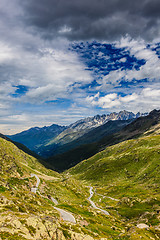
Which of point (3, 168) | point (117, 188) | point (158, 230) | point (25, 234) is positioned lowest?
point (117, 188)

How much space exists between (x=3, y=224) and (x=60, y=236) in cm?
1142

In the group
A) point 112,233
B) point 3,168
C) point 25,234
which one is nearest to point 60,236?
point 25,234

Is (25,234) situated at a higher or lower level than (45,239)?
higher

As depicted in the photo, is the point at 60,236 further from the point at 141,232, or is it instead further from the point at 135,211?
the point at 135,211

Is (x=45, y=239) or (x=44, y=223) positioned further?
(x=44, y=223)

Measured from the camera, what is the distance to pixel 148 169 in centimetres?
19938

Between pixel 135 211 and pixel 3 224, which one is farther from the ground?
pixel 3 224

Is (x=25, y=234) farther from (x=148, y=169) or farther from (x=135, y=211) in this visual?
(x=148, y=169)

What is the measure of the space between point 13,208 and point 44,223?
13.3 m

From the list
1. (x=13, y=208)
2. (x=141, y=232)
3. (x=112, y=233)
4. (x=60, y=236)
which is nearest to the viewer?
(x=60, y=236)

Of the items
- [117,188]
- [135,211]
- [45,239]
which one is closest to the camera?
[45,239]

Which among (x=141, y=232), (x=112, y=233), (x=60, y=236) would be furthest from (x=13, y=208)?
(x=141, y=232)

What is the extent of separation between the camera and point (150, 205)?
331 ft

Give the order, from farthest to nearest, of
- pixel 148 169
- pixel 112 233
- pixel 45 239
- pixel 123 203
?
pixel 148 169 → pixel 123 203 → pixel 112 233 → pixel 45 239
